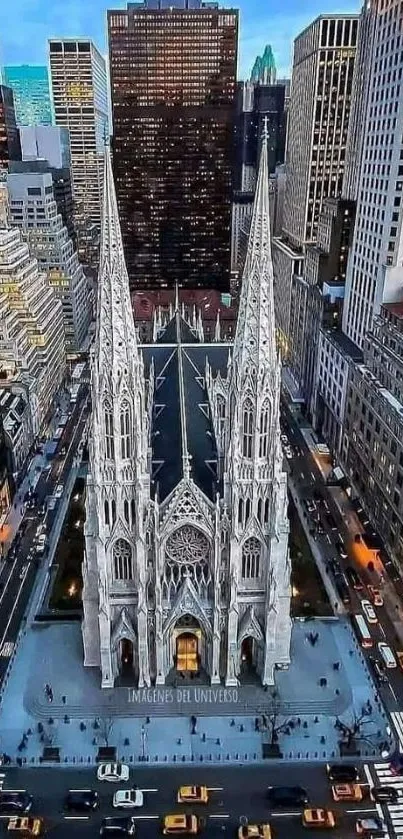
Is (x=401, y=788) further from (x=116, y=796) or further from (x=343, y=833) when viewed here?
(x=116, y=796)

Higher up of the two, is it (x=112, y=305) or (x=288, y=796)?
(x=112, y=305)

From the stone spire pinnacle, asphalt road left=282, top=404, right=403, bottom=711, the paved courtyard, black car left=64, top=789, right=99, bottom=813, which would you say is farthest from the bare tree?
the stone spire pinnacle

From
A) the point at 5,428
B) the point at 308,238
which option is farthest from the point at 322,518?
the point at 308,238

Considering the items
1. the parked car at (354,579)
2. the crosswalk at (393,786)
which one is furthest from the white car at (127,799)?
the parked car at (354,579)

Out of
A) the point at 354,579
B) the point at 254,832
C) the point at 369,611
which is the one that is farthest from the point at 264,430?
the point at 354,579

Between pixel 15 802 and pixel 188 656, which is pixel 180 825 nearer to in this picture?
pixel 15 802

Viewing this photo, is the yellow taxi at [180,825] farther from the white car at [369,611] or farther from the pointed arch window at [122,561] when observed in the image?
the white car at [369,611]

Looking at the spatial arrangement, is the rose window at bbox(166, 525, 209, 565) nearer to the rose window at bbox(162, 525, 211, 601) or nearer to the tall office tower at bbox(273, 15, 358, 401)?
the rose window at bbox(162, 525, 211, 601)
